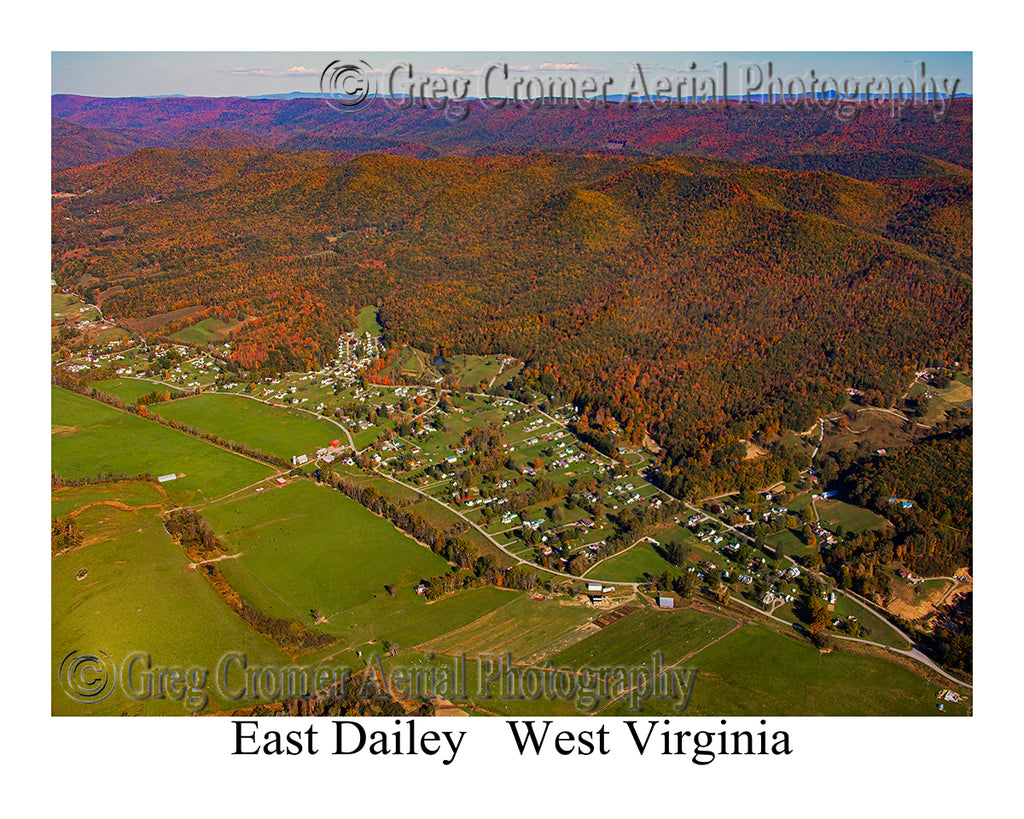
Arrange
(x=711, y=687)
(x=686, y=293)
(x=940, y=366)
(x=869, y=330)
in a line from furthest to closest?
1. (x=686, y=293)
2. (x=869, y=330)
3. (x=940, y=366)
4. (x=711, y=687)

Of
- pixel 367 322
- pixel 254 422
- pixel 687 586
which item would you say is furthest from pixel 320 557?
pixel 367 322

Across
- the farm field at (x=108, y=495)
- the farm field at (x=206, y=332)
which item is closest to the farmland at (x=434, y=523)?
the farm field at (x=108, y=495)

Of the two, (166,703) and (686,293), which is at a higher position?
(686,293)

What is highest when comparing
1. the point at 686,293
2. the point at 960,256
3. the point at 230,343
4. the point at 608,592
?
the point at 960,256

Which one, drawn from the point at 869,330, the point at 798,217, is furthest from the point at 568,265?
the point at 869,330

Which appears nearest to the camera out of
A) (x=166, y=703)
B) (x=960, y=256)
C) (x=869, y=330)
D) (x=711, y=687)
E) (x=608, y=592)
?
(x=166, y=703)

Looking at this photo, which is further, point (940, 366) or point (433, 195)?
point (433, 195)

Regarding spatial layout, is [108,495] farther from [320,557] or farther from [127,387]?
[127,387]

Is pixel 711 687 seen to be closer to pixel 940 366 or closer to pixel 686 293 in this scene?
pixel 940 366
